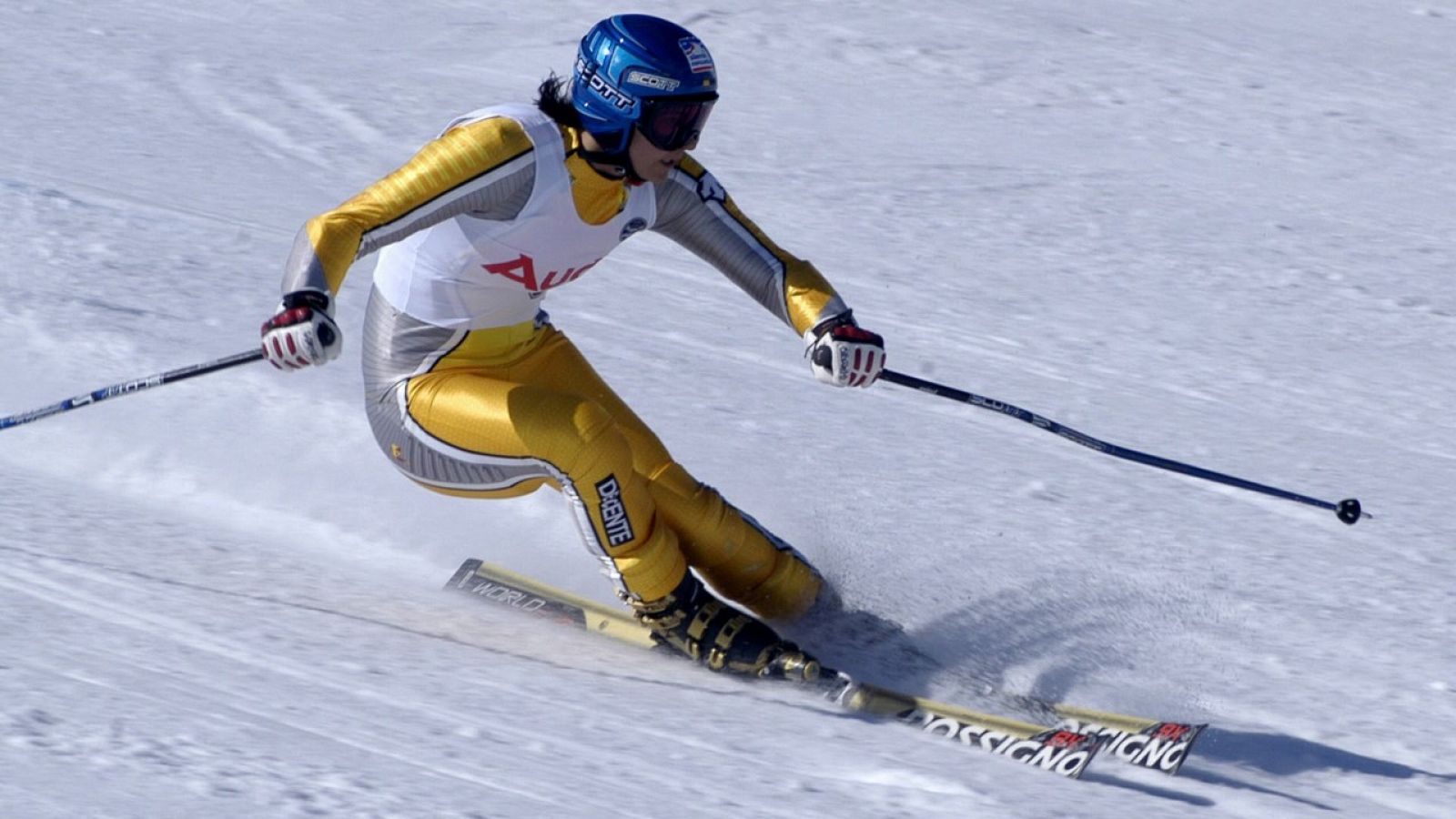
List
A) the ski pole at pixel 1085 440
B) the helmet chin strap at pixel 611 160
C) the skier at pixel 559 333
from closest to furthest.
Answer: the skier at pixel 559 333 → the helmet chin strap at pixel 611 160 → the ski pole at pixel 1085 440

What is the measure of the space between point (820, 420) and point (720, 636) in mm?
2032

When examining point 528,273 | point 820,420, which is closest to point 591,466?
point 528,273

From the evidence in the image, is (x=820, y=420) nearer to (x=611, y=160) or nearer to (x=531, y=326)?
(x=531, y=326)

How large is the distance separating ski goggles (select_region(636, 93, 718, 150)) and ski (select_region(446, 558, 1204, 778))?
3.90 ft

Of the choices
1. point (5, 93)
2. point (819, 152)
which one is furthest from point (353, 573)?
point (5, 93)

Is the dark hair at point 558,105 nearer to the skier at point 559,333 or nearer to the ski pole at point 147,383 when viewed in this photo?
the skier at point 559,333

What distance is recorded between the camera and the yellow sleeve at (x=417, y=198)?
12.4ft

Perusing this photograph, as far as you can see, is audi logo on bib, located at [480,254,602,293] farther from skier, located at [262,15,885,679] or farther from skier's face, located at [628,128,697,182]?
skier's face, located at [628,128,697,182]

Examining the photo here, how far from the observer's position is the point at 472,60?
10.2 meters

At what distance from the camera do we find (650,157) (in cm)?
403

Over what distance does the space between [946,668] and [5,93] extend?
6.72 metres

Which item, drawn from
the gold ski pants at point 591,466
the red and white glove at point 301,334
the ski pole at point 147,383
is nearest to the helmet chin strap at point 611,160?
the gold ski pants at point 591,466

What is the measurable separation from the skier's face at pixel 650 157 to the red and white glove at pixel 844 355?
57 centimetres

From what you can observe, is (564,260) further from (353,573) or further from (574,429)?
(353,573)
